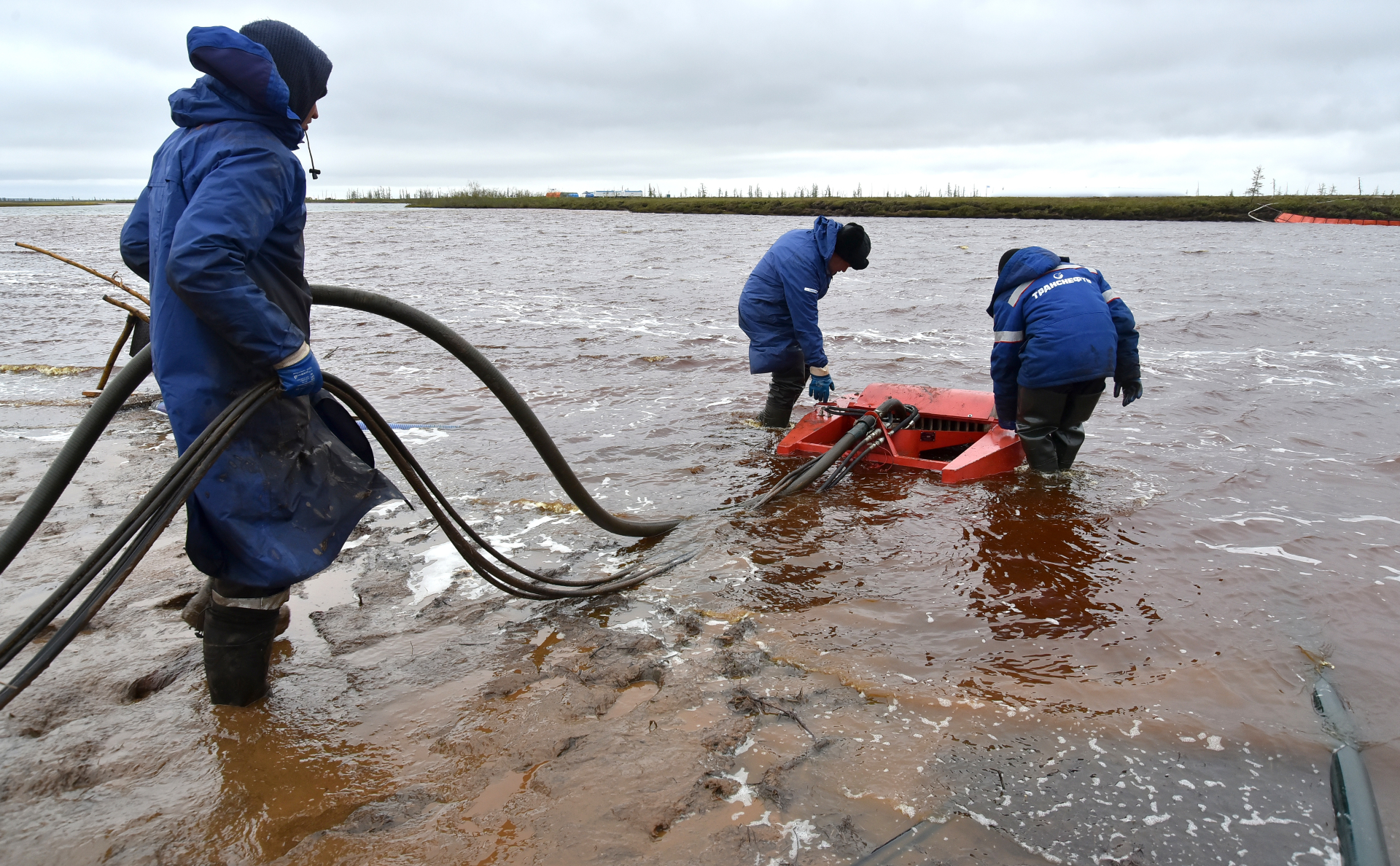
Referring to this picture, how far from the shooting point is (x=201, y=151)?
2.36 metres

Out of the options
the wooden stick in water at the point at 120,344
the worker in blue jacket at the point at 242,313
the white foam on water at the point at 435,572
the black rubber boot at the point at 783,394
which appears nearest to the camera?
the worker in blue jacket at the point at 242,313

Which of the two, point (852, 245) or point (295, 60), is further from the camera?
point (852, 245)

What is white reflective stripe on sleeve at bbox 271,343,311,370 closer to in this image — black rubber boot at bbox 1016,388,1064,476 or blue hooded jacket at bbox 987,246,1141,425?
blue hooded jacket at bbox 987,246,1141,425

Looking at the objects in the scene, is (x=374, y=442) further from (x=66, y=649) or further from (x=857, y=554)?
(x=857, y=554)

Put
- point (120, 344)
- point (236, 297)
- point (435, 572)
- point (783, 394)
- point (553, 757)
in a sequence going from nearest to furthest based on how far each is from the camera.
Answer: point (236, 297)
point (553, 757)
point (435, 572)
point (783, 394)
point (120, 344)

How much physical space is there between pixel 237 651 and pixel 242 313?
1184mm

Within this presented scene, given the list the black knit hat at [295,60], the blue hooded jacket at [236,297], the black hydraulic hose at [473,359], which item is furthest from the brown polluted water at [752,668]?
the black knit hat at [295,60]

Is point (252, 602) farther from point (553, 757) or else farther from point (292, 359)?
point (553, 757)

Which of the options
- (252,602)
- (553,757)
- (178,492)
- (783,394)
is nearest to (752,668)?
(553,757)

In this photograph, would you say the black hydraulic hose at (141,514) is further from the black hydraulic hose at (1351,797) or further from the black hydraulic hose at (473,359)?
the black hydraulic hose at (1351,797)

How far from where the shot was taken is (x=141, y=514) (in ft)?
7.73

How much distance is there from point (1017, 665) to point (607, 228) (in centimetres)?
4135

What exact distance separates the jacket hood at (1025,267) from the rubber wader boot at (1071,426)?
0.80 m

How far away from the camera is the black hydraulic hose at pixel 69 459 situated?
2.29 m
